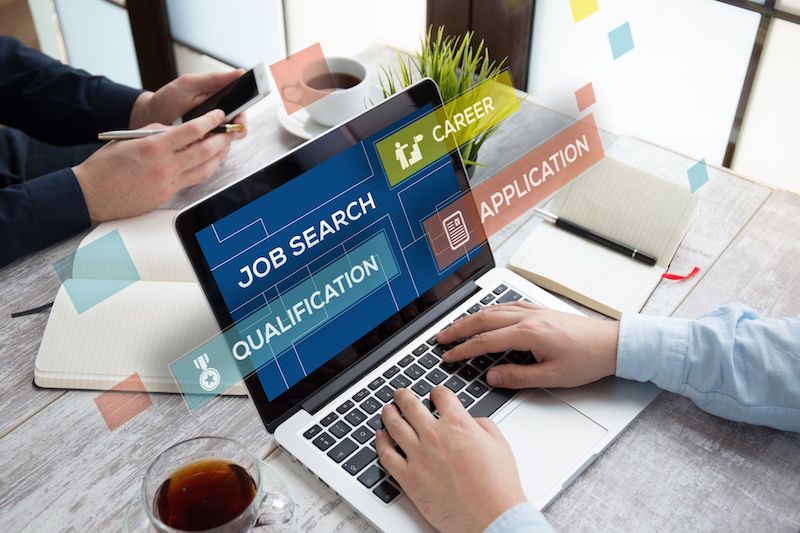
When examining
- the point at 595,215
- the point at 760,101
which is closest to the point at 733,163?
Result: the point at 760,101

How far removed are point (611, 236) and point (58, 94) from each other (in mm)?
936

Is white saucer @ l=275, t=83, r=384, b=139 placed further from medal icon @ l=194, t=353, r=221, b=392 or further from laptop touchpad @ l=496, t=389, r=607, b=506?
laptop touchpad @ l=496, t=389, r=607, b=506

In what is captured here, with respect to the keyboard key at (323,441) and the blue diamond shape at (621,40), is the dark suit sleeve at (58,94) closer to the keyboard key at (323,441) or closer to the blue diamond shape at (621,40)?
the keyboard key at (323,441)

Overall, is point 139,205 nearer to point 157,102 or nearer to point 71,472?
point 157,102

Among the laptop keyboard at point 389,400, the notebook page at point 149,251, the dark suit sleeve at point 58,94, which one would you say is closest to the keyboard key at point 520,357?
the laptop keyboard at point 389,400

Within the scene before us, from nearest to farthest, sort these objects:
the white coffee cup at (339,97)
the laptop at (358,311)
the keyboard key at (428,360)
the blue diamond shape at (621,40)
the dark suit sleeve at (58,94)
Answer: the laptop at (358,311)
the keyboard key at (428,360)
the white coffee cup at (339,97)
the dark suit sleeve at (58,94)
the blue diamond shape at (621,40)

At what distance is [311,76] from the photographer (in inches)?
49.1

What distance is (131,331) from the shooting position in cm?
94

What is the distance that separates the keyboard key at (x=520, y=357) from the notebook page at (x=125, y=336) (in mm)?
333

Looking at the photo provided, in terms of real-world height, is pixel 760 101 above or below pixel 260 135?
below

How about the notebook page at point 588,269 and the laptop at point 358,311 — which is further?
the notebook page at point 588,269

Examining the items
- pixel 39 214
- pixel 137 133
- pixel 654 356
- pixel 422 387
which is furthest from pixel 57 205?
pixel 654 356

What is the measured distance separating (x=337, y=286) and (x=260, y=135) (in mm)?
491

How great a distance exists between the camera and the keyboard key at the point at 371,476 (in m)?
0.77
